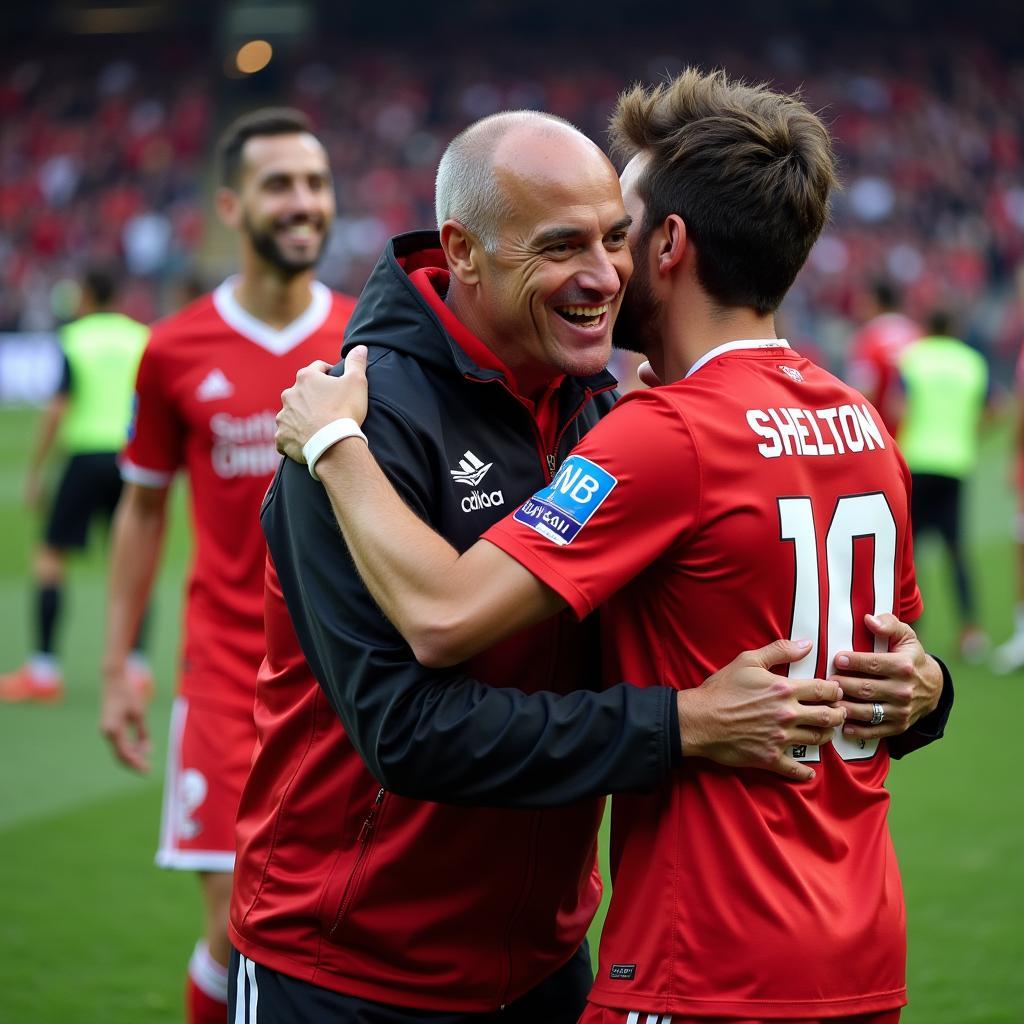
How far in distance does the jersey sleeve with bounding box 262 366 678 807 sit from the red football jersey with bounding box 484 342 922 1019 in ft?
0.43

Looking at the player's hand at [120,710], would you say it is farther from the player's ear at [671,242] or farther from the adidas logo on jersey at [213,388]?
the player's ear at [671,242]

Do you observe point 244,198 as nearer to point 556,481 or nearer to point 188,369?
point 188,369

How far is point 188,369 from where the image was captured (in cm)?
471

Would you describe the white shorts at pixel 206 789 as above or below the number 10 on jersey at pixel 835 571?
below

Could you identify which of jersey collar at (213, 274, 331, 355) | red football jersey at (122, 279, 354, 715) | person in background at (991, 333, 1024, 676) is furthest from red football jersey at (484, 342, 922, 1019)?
person in background at (991, 333, 1024, 676)

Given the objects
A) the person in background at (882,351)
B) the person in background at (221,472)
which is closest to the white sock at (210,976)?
the person in background at (221,472)

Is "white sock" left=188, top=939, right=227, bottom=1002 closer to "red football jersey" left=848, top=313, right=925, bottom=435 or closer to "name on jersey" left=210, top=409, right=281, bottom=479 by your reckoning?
"name on jersey" left=210, top=409, right=281, bottom=479

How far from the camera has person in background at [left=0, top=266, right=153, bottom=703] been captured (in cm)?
965

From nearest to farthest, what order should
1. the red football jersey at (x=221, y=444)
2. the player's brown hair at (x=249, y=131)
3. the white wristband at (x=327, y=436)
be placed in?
1. the white wristband at (x=327, y=436)
2. the red football jersey at (x=221, y=444)
3. the player's brown hair at (x=249, y=131)

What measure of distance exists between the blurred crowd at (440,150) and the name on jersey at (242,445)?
73.5 ft

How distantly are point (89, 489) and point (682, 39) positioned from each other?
29.4m

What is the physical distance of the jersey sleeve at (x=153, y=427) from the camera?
468cm

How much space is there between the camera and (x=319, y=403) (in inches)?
99.9

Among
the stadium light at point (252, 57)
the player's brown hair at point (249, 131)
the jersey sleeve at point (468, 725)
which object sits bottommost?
the jersey sleeve at point (468, 725)
